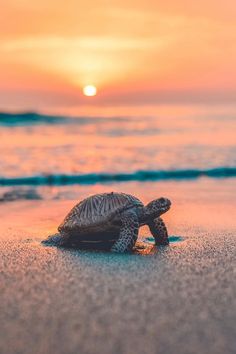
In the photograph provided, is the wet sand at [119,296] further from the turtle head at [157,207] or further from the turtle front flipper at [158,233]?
the turtle head at [157,207]

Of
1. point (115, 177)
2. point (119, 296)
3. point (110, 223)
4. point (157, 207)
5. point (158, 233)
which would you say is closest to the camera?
point (119, 296)

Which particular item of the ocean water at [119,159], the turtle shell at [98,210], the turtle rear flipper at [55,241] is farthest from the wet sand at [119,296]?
the ocean water at [119,159]

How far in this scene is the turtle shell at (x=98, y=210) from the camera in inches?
219

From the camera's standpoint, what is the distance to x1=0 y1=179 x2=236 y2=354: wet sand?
3.17m

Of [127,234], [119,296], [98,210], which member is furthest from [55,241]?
[119,296]

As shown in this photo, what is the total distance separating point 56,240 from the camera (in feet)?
19.1

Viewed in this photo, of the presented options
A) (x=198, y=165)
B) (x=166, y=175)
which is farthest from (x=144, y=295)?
(x=198, y=165)

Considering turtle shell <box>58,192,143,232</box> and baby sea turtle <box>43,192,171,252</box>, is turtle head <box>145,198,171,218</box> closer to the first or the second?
baby sea turtle <box>43,192,171,252</box>

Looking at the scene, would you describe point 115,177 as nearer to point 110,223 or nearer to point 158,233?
point 158,233

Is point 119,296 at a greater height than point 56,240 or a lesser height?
lesser

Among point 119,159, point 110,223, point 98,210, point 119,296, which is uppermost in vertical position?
point 119,159

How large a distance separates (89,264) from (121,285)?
2.44 ft

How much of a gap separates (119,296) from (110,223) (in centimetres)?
165

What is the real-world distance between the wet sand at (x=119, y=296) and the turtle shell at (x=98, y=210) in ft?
0.85
